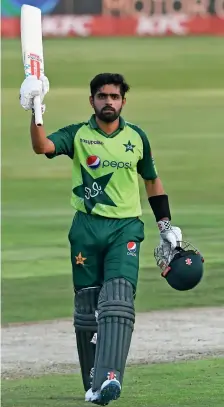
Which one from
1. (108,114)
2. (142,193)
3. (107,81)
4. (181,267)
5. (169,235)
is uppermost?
(107,81)

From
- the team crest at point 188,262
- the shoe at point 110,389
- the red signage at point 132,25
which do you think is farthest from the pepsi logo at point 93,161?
the red signage at point 132,25

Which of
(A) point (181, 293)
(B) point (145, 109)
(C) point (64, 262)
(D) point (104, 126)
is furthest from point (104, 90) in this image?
(B) point (145, 109)

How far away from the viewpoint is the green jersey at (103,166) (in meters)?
7.50

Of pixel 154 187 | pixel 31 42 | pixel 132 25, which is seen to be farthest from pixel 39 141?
pixel 132 25

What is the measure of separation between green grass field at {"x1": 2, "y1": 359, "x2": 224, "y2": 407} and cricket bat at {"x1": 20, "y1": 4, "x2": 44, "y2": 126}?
1.90m

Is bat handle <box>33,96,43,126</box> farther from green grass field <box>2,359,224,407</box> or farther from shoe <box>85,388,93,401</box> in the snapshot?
green grass field <box>2,359,224,407</box>

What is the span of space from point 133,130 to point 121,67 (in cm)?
2900

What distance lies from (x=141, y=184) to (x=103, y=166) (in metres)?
7.40

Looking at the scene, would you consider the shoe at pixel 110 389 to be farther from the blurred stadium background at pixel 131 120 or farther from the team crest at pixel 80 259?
the blurred stadium background at pixel 131 120

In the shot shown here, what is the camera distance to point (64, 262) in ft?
45.4

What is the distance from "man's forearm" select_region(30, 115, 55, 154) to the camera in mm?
7246

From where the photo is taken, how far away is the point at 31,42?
25.2 feet

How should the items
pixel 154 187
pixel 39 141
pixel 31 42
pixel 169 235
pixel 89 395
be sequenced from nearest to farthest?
pixel 39 141 → pixel 89 395 → pixel 31 42 → pixel 169 235 → pixel 154 187

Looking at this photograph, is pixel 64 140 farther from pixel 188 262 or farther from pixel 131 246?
pixel 188 262
